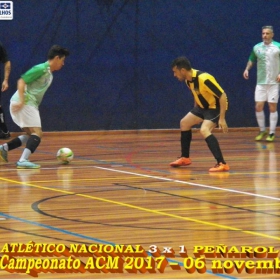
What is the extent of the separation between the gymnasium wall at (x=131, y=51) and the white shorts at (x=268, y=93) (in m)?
2.09

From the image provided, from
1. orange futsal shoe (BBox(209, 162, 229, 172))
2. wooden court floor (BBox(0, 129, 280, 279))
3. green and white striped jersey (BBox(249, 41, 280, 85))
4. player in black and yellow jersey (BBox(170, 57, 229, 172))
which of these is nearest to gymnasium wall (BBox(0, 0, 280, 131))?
green and white striped jersey (BBox(249, 41, 280, 85))

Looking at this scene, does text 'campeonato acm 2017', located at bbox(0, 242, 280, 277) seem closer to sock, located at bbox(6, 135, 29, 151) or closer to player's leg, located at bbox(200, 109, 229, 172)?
player's leg, located at bbox(200, 109, 229, 172)

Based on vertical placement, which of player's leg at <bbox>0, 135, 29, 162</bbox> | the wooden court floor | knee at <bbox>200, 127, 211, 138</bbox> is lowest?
the wooden court floor

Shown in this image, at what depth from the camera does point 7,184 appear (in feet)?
31.8

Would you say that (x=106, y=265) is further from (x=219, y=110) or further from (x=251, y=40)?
(x=251, y=40)

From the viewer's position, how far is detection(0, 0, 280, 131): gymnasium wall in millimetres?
16734

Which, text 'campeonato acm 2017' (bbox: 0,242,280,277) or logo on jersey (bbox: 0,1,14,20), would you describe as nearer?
text 'campeonato acm 2017' (bbox: 0,242,280,277)

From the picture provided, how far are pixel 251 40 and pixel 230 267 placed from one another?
1282cm

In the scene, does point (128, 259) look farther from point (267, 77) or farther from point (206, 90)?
point (267, 77)

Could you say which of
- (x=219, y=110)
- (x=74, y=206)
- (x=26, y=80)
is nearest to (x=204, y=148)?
(x=219, y=110)

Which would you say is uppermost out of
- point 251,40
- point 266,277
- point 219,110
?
point 251,40

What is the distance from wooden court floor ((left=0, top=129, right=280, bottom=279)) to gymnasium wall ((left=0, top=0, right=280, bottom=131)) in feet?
11.9

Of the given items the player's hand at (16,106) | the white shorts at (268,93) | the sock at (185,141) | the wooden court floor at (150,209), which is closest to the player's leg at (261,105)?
the white shorts at (268,93)

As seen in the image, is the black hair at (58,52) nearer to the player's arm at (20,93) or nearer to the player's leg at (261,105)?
the player's arm at (20,93)
